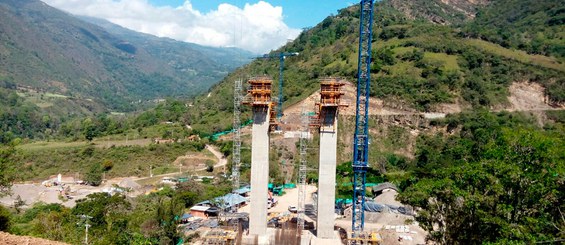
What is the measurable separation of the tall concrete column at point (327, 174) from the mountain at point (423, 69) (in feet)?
105

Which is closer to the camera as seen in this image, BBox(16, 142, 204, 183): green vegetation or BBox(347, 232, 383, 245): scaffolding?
BBox(347, 232, 383, 245): scaffolding

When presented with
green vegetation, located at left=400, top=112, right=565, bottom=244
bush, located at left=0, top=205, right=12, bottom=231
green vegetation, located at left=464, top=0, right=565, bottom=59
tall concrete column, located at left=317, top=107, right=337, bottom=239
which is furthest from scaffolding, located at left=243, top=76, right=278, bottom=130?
green vegetation, located at left=464, top=0, right=565, bottom=59

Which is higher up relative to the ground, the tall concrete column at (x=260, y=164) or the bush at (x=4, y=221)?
the tall concrete column at (x=260, y=164)

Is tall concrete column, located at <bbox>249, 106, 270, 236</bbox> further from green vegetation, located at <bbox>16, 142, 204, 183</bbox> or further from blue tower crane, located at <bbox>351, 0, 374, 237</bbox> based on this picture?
green vegetation, located at <bbox>16, 142, 204, 183</bbox>

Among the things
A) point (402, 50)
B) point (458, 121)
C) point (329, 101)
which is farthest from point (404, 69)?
point (329, 101)

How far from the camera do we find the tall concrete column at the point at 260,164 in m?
22.2

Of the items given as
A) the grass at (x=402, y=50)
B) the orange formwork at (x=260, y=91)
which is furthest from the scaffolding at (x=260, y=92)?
the grass at (x=402, y=50)

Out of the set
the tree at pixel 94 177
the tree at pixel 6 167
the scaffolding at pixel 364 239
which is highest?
the tree at pixel 6 167

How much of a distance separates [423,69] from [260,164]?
134 ft

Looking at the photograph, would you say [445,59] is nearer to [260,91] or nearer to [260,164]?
[260,91]

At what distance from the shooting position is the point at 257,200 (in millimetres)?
22344

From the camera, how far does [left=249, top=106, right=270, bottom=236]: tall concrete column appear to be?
22219 millimetres

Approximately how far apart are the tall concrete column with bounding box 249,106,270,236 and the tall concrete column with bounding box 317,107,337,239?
2948mm

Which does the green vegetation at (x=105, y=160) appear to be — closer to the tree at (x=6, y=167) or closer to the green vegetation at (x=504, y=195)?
the tree at (x=6, y=167)
